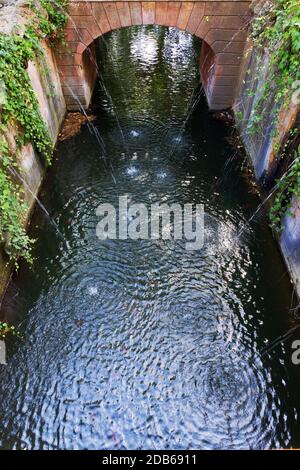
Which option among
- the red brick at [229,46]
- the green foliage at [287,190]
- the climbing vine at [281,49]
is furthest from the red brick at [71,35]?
the green foliage at [287,190]

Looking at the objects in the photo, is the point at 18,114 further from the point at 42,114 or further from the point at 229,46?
the point at 229,46

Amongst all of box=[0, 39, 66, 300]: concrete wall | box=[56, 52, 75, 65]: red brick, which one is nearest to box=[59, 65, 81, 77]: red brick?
box=[56, 52, 75, 65]: red brick

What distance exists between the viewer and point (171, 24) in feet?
31.8

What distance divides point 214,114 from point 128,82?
3.66 meters

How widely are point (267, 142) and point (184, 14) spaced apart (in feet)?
14.6

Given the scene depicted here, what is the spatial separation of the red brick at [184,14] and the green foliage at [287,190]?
5525mm

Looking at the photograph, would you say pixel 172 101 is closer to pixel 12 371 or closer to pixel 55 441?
pixel 12 371

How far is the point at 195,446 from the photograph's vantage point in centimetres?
505

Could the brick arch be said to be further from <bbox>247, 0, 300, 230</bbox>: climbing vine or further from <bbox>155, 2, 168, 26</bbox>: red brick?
<bbox>247, 0, 300, 230</bbox>: climbing vine

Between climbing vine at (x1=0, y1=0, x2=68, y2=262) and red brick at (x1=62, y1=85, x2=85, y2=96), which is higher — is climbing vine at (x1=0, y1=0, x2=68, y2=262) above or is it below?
below

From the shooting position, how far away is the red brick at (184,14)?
30.0 ft

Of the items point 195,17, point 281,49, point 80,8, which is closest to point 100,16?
point 80,8

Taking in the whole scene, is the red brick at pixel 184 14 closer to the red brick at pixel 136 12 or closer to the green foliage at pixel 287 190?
the red brick at pixel 136 12

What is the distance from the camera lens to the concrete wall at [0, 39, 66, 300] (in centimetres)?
693
